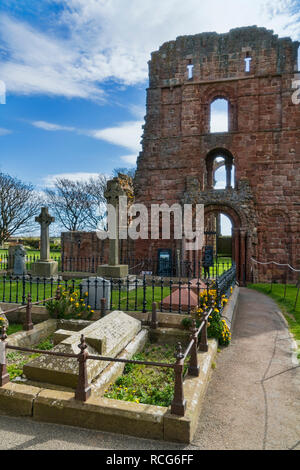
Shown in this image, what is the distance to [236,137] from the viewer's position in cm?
1753

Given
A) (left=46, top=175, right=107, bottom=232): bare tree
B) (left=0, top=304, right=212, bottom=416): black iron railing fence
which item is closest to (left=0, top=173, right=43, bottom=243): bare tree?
(left=46, top=175, right=107, bottom=232): bare tree

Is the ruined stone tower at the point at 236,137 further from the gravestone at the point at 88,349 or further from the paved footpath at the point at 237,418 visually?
the gravestone at the point at 88,349

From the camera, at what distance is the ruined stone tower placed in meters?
16.8

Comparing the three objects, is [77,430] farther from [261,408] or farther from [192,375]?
[261,408]

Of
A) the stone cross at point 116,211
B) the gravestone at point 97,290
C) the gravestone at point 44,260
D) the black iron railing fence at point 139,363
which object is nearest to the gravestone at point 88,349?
the black iron railing fence at point 139,363

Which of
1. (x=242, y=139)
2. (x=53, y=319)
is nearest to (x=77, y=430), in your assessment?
(x=53, y=319)

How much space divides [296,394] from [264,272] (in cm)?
1325

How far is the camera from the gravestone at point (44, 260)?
43.0ft

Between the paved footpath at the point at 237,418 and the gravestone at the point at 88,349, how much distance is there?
59 centimetres

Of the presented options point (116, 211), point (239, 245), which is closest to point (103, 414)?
point (116, 211)

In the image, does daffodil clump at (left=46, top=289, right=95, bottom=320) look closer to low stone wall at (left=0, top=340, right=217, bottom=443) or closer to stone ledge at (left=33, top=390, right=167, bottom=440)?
low stone wall at (left=0, top=340, right=217, bottom=443)

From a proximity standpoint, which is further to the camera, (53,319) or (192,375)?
(53,319)
